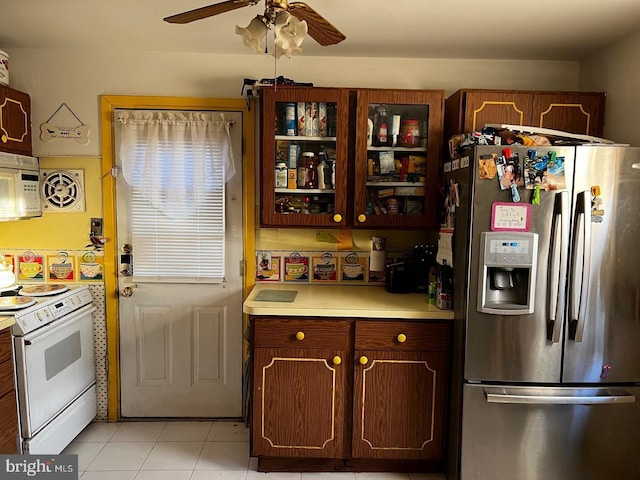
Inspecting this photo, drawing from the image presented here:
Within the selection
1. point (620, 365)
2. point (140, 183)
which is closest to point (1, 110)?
point (140, 183)

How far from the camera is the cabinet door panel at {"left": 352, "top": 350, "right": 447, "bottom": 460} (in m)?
2.19

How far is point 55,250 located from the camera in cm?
269

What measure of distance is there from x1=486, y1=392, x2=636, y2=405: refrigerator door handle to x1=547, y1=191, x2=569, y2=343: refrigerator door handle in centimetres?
32

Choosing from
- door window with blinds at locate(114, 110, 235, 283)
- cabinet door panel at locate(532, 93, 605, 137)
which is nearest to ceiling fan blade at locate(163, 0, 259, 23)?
door window with blinds at locate(114, 110, 235, 283)

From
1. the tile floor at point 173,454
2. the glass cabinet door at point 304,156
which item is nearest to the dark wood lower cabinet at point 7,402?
the tile floor at point 173,454

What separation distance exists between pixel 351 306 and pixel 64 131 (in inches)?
80.6

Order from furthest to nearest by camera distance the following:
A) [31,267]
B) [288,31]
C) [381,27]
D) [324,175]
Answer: [31,267], [324,175], [381,27], [288,31]

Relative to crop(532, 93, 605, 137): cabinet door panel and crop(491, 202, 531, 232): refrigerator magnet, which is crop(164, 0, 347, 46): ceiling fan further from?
crop(532, 93, 605, 137): cabinet door panel

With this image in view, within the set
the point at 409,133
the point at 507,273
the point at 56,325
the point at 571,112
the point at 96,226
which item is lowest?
the point at 56,325

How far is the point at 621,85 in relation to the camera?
2.27 m

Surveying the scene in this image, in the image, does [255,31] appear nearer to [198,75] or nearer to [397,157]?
→ [397,157]

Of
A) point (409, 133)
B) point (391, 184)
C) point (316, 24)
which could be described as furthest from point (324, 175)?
point (316, 24)

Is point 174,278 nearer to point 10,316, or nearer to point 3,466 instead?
point 10,316

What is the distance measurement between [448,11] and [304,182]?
1112 millimetres
